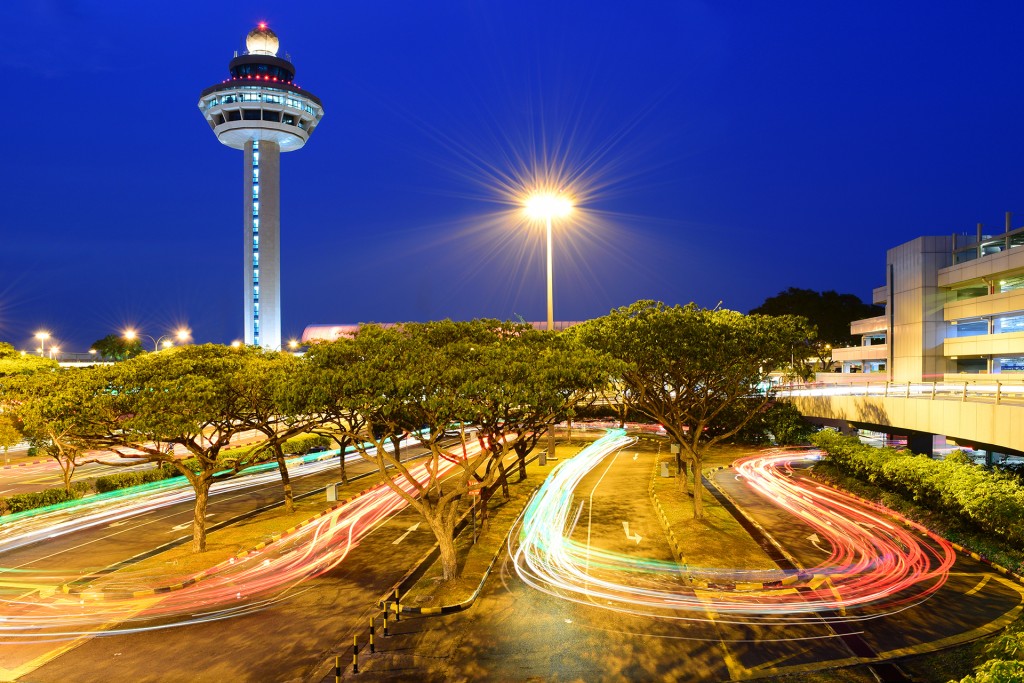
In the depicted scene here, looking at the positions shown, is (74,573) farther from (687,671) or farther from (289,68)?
(289,68)

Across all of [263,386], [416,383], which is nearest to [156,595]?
[263,386]

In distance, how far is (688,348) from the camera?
71.8 feet

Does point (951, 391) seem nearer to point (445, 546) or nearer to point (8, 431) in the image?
point (445, 546)

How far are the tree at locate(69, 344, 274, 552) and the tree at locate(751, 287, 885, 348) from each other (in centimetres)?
8273

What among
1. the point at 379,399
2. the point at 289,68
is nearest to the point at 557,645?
the point at 379,399

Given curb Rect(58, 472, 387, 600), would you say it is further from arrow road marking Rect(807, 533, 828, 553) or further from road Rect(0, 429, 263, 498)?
arrow road marking Rect(807, 533, 828, 553)

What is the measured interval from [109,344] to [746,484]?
90327mm

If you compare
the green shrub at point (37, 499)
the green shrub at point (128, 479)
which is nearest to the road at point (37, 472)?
the green shrub at point (128, 479)

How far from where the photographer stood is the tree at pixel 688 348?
72.0ft

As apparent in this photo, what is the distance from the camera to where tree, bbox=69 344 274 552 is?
57.2 feet

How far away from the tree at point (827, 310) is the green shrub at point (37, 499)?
83.6m

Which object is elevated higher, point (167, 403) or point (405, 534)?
point (167, 403)

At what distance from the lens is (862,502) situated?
83.2 feet

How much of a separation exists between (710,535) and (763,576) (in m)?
4.04
